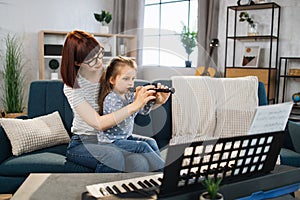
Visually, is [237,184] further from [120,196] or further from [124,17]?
[124,17]

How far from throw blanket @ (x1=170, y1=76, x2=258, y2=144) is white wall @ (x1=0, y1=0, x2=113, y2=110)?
9.01 ft

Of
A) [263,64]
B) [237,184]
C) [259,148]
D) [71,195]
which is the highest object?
[263,64]

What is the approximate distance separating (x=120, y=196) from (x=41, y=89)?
1.65 metres

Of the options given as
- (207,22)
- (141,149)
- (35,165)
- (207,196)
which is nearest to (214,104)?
(141,149)

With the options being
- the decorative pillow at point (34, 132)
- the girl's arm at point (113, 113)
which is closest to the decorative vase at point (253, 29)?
the decorative pillow at point (34, 132)

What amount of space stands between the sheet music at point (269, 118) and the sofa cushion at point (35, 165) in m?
1.29

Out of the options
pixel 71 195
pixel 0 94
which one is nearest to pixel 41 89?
pixel 71 195

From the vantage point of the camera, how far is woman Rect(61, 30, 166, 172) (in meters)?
1.74

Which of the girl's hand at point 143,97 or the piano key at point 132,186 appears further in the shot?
the girl's hand at point 143,97

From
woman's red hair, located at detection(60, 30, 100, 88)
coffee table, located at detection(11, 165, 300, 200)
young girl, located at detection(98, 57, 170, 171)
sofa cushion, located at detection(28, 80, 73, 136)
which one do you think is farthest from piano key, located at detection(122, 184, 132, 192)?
sofa cushion, located at detection(28, 80, 73, 136)

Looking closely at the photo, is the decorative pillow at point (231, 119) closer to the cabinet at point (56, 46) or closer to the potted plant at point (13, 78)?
the cabinet at point (56, 46)

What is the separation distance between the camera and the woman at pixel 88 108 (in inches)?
68.5

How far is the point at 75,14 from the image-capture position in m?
5.10

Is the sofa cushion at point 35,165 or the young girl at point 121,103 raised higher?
the young girl at point 121,103
